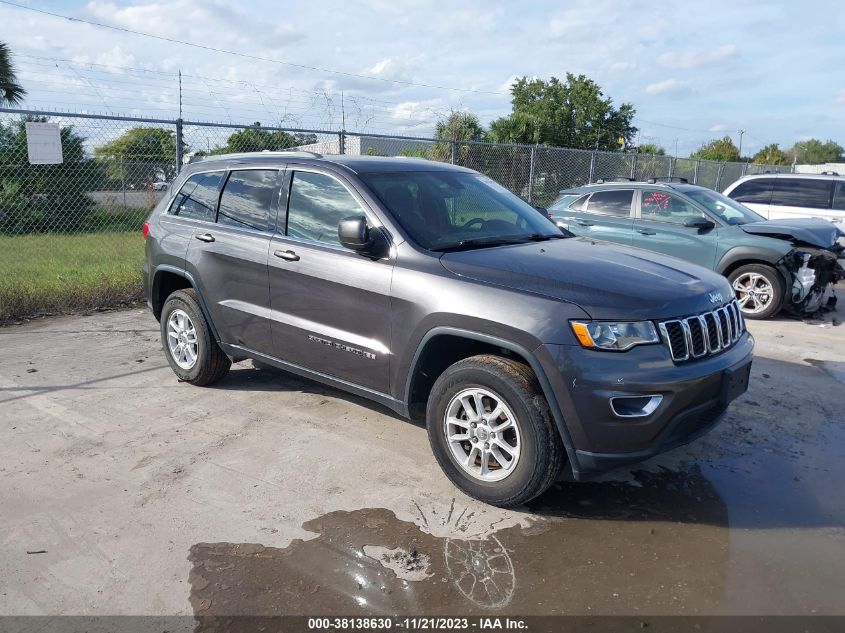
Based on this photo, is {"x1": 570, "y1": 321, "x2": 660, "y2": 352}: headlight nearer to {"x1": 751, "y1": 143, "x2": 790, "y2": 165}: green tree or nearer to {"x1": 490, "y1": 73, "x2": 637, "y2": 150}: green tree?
{"x1": 490, "y1": 73, "x2": 637, "y2": 150}: green tree

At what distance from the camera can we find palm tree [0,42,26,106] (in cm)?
1572

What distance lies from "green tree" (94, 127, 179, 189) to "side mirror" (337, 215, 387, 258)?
5927mm

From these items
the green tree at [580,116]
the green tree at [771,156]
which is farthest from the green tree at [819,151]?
the green tree at [580,116]

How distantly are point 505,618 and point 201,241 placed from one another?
3.63m

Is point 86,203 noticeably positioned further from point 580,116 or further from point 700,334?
point 580,116

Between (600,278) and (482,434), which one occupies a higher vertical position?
(600,278)

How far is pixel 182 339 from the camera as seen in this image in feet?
18.5

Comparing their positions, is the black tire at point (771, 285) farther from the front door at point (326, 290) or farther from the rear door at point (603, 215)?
the front door at point (326, 290)

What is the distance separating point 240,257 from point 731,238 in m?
6.30

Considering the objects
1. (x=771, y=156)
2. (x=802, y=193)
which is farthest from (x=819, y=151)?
(x=802, y=193)

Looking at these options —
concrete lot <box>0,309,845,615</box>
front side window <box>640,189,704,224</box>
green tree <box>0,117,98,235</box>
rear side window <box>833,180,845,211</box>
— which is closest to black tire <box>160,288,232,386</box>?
concrete lot <box>0,309,845,615</box>

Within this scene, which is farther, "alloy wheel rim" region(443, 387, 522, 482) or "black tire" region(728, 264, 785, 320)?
"black tire" region(728, 264, 785, 320)

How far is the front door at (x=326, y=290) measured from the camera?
4.12 m

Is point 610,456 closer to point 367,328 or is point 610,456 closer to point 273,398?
point 367,328
